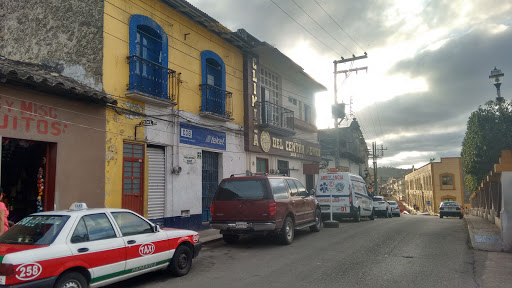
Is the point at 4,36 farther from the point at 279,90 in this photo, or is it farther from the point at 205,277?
the point at 279,90

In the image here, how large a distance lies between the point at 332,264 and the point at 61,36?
32.1 ft

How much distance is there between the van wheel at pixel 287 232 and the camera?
33.3ft

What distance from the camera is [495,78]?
42.3 ft

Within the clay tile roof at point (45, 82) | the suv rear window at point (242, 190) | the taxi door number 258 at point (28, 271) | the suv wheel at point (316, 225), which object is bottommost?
the suv wheel at point (316, 225)

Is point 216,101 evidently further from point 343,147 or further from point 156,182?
point 343,147

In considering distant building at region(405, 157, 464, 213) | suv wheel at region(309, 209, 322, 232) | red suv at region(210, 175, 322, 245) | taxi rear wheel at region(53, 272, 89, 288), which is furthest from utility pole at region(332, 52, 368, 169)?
distant building at region(405, 157, 464, 213)

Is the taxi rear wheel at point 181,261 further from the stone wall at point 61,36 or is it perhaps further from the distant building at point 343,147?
the distant building at point 343,147

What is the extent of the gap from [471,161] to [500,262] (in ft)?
37.4

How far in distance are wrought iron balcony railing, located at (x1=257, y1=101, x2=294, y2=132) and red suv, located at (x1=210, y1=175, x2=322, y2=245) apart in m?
7.01

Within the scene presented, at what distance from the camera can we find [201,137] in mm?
13859

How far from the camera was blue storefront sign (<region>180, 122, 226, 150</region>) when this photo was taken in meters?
13.0

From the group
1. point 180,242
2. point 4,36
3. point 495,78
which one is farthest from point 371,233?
point 4,36

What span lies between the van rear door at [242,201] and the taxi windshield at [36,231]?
5.12 m

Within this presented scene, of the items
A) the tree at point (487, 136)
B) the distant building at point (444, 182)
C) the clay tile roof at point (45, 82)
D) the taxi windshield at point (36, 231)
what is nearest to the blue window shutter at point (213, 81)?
the clay tile roof at point (45, 82)
